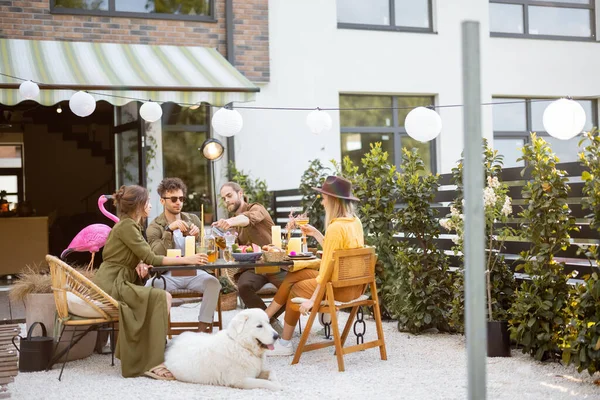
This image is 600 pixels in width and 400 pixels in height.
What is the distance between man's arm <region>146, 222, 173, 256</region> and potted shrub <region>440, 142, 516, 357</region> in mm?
2177

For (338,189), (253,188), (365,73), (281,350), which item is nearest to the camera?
(338,189)

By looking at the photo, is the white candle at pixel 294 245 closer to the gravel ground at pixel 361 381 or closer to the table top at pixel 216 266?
the table top at pixel 216 266

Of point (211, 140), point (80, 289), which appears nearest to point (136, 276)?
point (80, 289)

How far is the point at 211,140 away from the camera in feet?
31.8

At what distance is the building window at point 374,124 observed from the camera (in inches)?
442

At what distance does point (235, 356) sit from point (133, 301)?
3.14ft

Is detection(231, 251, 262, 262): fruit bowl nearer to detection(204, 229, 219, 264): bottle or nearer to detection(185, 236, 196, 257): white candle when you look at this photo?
detection(204, 229, 219, 264): bottle

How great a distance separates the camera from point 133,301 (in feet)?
17.4

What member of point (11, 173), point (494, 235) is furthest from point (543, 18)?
point (11, 173)

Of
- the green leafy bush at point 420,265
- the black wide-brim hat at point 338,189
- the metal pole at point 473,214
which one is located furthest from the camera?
the green leafy bush at point 420,265

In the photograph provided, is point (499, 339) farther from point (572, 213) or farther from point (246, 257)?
point (246, 257)

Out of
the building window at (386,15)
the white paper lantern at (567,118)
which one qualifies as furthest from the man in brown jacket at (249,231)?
the building window at (386,15)

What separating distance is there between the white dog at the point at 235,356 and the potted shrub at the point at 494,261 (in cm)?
182

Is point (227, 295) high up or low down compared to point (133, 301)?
down
